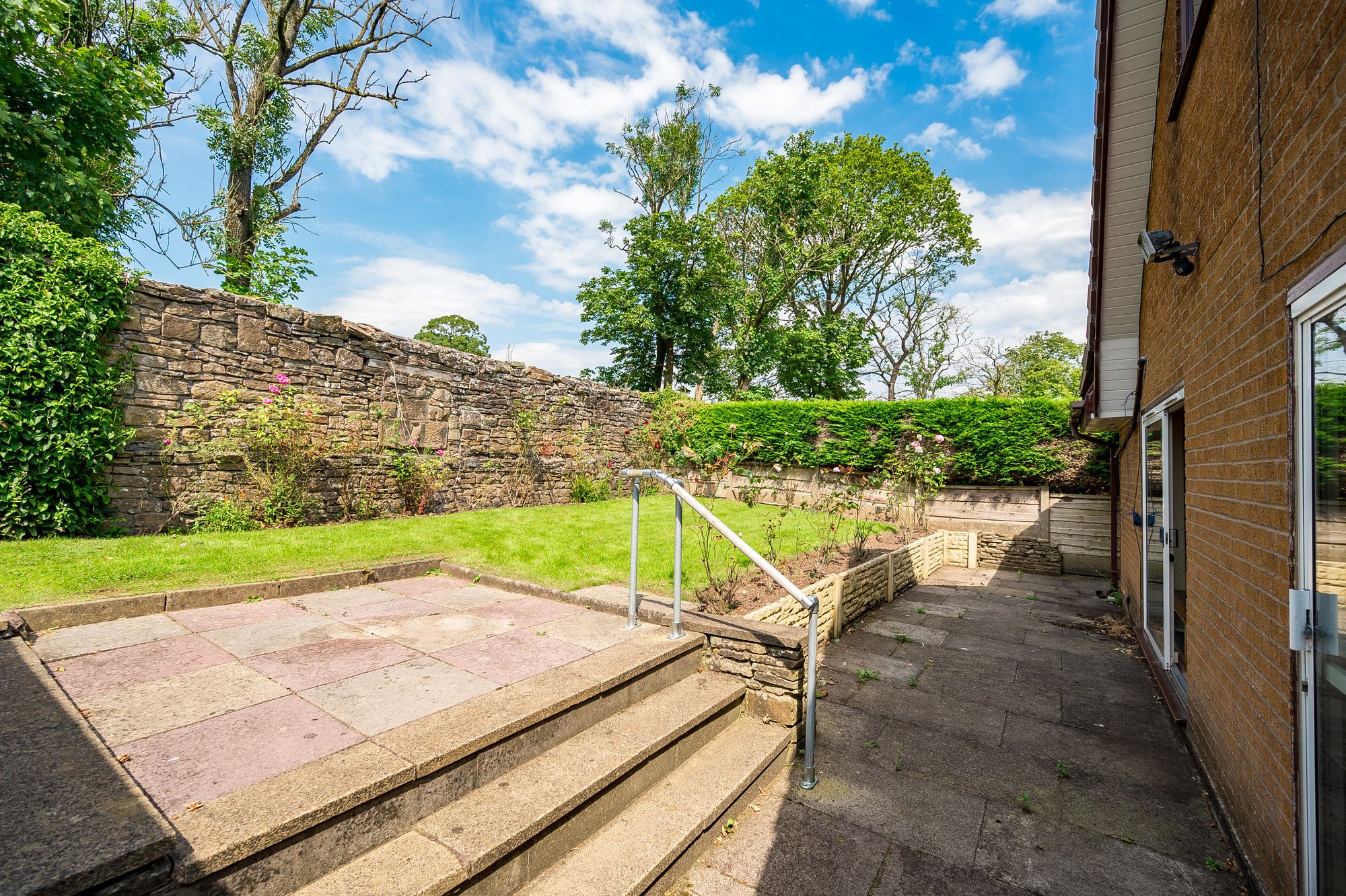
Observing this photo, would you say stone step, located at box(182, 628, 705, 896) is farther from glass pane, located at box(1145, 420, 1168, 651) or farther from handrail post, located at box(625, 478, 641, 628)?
glass pane, located at box(1145, 420, 1168, 651)

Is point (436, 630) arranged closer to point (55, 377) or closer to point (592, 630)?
point (592, 630)

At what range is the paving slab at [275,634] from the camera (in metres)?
3.13

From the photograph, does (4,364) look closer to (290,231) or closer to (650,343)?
(290,231)

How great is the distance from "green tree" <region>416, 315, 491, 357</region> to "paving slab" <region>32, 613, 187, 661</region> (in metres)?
33.4

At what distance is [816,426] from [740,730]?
32.7 feet

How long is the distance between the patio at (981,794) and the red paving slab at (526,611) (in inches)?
71.9

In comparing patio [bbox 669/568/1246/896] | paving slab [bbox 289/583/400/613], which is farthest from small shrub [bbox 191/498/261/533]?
patio [bbox 669/568/1246/896]

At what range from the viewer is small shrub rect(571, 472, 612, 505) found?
1081cm

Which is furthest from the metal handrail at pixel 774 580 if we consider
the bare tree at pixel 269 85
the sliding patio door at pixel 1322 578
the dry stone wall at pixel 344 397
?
the bare tree at pixel 269 85

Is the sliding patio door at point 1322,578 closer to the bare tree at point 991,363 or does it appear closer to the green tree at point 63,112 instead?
the green tree at point 63,112

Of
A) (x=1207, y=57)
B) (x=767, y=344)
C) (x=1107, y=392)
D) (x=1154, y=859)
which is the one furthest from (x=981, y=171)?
(x=1154, y=859)

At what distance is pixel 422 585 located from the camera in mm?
4793

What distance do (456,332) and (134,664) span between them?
1408 inches

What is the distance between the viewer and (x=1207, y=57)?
10.5ft
